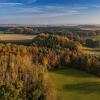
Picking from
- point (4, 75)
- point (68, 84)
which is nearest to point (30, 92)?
point (4, 75)

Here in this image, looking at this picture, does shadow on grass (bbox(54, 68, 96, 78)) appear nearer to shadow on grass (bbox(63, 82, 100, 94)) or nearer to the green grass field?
the green grass field

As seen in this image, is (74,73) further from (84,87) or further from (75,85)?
(84,87)

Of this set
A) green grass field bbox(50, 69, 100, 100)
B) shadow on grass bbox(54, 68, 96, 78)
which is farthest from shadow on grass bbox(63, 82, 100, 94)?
shadow on grass bbox(54, 68, 96, 78)

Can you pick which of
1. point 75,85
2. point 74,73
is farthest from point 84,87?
point 74,73

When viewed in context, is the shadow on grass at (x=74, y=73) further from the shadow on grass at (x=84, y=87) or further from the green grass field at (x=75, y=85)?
the shadow on grass at (x=84, y=87)

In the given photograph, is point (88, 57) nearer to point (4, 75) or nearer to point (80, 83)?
point (80, 83)

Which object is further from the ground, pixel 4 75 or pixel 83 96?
pixel 4 75

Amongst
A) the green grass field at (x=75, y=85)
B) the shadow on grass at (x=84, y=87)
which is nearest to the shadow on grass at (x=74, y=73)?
the green grass field at (x=75, y=85)

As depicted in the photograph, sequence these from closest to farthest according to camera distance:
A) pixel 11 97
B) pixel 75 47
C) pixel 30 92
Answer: pixel 11 97, pixel 30 92, pixel 75 47
